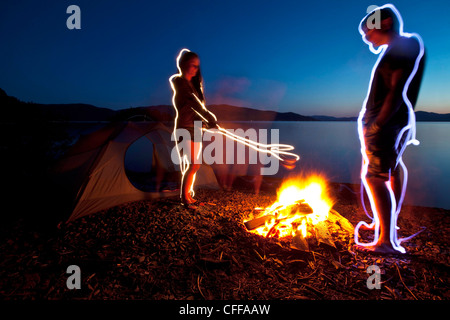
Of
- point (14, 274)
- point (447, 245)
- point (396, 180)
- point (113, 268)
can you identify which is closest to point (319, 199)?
point (396, 180)

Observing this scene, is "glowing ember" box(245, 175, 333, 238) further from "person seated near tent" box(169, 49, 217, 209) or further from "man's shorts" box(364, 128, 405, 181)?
"person seated near tent" box(169, 49, 217, 209)

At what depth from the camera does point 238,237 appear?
3629 mm

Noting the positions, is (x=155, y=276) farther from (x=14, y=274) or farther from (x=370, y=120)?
(x=370, y=120)

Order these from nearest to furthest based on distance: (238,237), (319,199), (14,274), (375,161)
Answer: (14,274) < (375,161) < (238,237) < (319,199)

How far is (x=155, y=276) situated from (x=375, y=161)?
3.29 m

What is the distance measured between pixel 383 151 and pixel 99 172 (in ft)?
16.5

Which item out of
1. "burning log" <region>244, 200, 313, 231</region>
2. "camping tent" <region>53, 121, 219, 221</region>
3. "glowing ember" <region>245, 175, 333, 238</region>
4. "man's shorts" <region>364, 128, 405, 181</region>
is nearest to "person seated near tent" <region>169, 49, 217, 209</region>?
"camping tent" <region>53, 121, 219, 221</region>

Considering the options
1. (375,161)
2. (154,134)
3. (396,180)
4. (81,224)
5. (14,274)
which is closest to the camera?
(14,274)

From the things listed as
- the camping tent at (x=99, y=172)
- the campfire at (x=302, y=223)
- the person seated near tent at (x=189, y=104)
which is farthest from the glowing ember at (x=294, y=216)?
the camping tent at (x=99, y=172)

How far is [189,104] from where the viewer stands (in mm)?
4539

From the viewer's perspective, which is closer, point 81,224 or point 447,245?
point 447,245

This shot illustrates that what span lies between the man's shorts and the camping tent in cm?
437

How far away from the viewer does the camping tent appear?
437cm

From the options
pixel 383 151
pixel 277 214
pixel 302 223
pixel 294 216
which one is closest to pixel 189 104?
pixel 277 214
